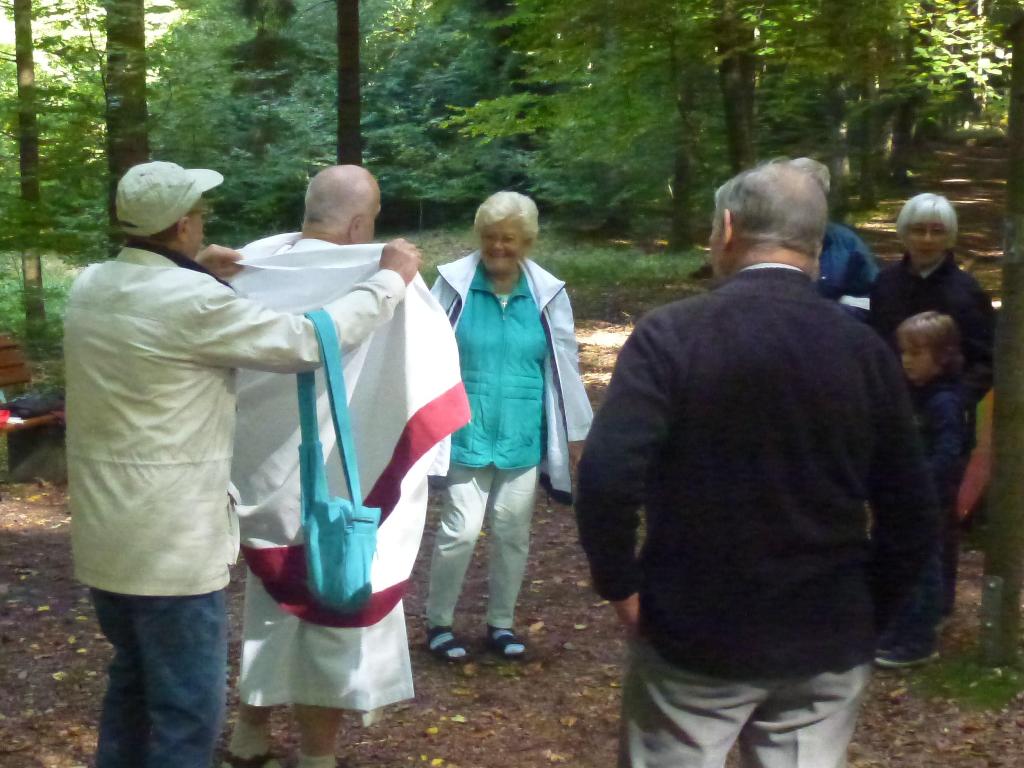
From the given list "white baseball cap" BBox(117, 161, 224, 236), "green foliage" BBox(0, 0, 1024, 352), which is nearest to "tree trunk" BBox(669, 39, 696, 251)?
"green foliage" BBox(0, 0, 1024, 352)

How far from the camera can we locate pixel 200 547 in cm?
310

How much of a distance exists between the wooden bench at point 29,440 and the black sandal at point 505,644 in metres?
3.92

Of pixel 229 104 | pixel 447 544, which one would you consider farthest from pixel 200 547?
pixel 229 104

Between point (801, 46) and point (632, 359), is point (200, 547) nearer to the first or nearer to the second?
point (632, 359)

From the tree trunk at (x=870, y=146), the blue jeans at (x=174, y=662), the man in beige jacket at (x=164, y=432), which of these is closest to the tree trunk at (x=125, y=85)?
the man in beige jacket at (x=164, y=432)

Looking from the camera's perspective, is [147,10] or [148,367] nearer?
[148,367]

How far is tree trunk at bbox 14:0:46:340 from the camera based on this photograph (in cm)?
1105

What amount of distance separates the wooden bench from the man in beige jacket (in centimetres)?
520

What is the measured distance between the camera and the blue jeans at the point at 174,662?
10.2 ft

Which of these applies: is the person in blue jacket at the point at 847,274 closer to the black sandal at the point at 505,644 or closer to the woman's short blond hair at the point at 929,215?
the woman's short blond hair at the point at 929,215

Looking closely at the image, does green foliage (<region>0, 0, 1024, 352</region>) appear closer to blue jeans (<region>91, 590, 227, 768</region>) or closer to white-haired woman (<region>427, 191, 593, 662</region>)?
white-haired woman (<region>427, 191, 593, 662</region>)

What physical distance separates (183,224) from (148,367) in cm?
38

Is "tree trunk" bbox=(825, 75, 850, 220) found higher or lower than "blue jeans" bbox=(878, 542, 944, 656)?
higher

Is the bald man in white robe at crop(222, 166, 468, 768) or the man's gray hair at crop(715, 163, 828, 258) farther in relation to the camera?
the bald man in white robe at crop(222, 166, 468, 768)
